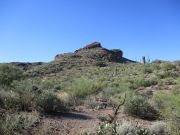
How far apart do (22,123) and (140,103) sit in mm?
8171

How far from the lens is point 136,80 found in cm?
3344

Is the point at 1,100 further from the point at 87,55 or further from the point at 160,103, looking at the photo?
the point at 87,55

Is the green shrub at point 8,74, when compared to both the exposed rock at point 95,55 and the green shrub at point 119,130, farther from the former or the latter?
the exposed rock at point 95,55

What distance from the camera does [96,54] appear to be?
72.0m

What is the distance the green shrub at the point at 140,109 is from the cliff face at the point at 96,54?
161 ft

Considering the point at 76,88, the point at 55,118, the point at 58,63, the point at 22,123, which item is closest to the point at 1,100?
the point at 55,118

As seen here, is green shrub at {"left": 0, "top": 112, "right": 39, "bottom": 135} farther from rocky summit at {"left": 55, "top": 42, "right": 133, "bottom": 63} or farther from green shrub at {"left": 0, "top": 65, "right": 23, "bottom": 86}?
rocky summit at {"left": 55, "top": 42, "right": 133, "bottom": 63}

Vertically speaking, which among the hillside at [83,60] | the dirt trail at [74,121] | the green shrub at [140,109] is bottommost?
the dirt trail at [74,121]

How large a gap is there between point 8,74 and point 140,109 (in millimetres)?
10250

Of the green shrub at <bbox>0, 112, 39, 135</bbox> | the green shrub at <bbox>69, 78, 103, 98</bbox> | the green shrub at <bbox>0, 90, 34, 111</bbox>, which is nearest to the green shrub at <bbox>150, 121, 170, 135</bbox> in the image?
the green shrub at <bbox>0, 112, 39, 135</bbox>

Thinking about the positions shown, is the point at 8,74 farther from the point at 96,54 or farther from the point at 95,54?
the point at 96,54

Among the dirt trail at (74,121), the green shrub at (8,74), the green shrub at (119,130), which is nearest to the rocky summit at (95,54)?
the green shrub at (8,74)

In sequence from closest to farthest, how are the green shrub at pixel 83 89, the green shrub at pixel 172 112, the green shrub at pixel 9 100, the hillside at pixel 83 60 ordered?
the green shrub at pixel 172 112, the green shrub at pixel 9 100, the green shrub at pixel 83 89, the hillside at pixel 83 60

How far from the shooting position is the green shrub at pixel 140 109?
57.0 feet
